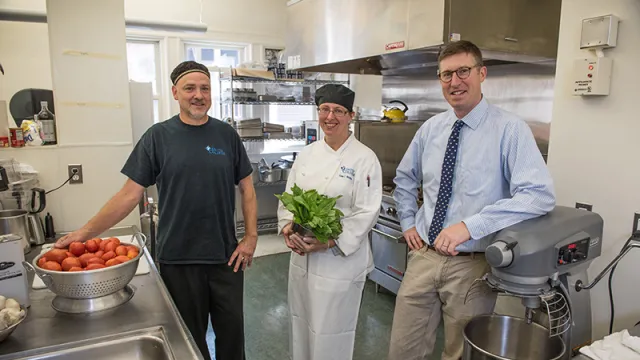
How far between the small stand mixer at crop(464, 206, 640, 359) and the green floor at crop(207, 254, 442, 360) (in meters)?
1.24

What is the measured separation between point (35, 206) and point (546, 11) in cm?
315

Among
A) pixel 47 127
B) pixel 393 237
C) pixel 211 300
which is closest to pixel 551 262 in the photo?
pixel 211 300

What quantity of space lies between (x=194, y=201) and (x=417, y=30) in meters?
1.53

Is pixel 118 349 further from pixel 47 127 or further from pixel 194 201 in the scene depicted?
pixel 47 127

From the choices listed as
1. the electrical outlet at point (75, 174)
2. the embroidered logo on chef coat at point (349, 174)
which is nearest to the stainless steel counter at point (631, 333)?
the embroidered logo on chef coat at point (349, 174)

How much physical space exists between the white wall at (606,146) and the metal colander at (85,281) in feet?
5.93

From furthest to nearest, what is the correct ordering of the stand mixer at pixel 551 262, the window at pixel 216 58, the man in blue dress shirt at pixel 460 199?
the window at pixel 216 58 → the man in blue dress shirt at pixel 460 199 → the stand mixer at pixel 551 262

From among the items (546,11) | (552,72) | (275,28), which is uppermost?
(275,28)

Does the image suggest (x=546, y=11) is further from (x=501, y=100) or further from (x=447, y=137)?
(x=447, y=137)

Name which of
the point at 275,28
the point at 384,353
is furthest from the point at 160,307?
the point at 275,28

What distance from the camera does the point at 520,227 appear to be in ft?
4.68

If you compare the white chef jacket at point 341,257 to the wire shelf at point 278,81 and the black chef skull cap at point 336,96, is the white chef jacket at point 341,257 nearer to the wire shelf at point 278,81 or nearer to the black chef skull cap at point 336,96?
the black chef skull cap at point 336,96

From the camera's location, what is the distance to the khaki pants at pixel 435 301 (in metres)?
1.69

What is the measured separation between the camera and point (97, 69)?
244 cm
